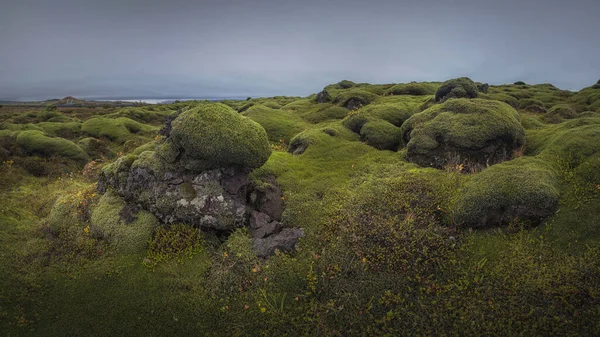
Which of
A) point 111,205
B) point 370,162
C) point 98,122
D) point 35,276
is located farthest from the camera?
point 98,122

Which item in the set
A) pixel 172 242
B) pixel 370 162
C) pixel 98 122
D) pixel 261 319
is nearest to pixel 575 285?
pixel 261 319

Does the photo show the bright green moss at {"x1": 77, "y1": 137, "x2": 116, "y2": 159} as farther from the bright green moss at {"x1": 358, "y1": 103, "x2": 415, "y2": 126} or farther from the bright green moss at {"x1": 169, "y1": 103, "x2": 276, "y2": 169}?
the bright green moss at {"x1": 358, "y1": 103, "x2": 415, "y2": 126}

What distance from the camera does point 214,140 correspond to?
10219 mm

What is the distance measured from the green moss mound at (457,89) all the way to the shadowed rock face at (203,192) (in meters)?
16.0

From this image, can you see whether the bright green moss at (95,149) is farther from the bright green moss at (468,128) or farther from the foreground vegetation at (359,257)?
the bright green moss at (468,128)

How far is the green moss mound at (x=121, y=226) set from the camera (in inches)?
382

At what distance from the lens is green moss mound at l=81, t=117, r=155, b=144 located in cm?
3128

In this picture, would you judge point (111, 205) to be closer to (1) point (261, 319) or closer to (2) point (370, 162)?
(1) point (261, 319)

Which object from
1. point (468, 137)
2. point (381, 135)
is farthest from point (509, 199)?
point (381, 135)

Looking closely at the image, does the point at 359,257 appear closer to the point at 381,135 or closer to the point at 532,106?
the point at 381,135

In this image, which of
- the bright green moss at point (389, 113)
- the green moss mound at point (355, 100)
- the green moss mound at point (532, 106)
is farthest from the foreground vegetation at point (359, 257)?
the green moss mound at point (532, 106)

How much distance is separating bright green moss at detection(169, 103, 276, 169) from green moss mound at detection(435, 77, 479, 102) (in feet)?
51.7

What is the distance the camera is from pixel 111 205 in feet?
36.0

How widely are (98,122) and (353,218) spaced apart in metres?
34.1
